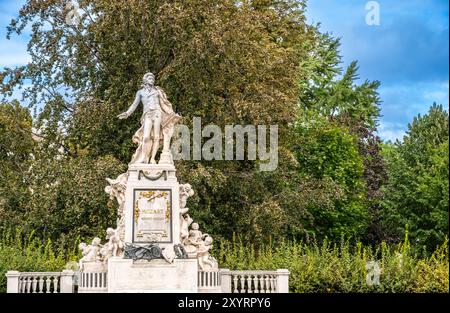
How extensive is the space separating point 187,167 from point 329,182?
615 cm

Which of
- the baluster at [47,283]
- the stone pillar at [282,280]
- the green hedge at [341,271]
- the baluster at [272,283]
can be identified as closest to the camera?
the baluster at [47,283]

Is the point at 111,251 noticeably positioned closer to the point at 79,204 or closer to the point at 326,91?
the point at 79,204

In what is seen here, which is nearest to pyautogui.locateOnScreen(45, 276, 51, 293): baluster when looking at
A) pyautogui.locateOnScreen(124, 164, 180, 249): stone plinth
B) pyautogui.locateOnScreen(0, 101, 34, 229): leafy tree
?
pyautogui.locateOnScreen(124, 164, 180, 249): stone plinth

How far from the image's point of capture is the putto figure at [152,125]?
26.2m

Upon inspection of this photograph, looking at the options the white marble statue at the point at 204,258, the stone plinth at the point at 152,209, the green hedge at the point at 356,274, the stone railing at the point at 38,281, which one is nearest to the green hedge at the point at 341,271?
the green hedge at the point at 356,274

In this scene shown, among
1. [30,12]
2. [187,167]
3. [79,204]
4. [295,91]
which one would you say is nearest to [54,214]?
[79,204]

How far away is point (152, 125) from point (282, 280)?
A: 195 inches

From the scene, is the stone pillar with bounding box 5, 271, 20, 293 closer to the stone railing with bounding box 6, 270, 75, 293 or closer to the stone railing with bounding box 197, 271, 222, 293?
the stone railing with bounding box 6, 270, 75, 293

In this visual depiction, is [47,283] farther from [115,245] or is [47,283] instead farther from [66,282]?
[115,245]

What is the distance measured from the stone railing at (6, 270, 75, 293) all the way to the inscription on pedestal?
6.37 feet

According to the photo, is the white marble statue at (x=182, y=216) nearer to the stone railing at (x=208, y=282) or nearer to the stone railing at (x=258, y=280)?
the stone railing at (x=208, y=282)

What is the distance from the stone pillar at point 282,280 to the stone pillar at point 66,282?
501 centimetres

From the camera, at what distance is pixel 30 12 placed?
35.5 m

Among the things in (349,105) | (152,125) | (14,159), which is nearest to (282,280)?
(152,125)
